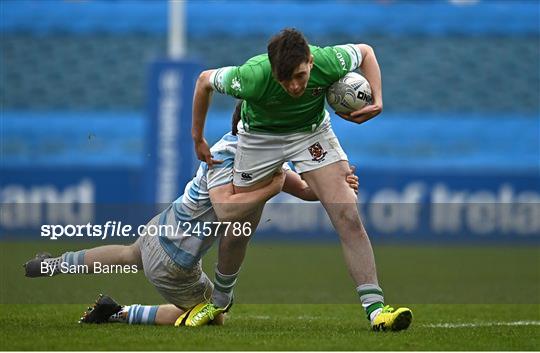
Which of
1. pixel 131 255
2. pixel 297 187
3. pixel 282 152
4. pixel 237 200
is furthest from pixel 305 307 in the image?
pixel 282 152

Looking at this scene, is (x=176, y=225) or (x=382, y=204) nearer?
(x=176, y=225)

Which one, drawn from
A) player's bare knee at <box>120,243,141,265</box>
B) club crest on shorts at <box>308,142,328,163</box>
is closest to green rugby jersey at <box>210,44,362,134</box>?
club crest on shorts at <box>308,142,328,163</box>

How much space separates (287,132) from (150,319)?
150cm

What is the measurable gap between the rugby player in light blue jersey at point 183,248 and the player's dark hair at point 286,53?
820mm

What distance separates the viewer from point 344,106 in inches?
261

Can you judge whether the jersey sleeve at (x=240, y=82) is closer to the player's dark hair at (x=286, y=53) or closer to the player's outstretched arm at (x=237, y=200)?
the player's dark hair at (x=286, y=53)

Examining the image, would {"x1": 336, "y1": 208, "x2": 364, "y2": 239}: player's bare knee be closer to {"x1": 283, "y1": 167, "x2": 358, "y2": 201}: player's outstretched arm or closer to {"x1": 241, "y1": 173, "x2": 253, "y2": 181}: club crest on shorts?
{"x1": 283, "y1": 167, "x2": 358, "y2": 201}: player's outstretched arm

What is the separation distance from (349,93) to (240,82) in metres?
0.66

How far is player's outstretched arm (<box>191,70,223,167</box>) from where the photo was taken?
6.60 metres

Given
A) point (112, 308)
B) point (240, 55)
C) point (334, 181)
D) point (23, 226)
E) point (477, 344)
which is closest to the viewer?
point (477, 344)

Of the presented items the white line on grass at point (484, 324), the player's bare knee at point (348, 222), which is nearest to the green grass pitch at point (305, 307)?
the white line on grass at point (484, 324)

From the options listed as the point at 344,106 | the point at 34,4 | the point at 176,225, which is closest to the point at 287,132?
the point at 344,106

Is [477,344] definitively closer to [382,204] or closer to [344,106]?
[344,106]

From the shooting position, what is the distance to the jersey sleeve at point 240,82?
21.0ft
